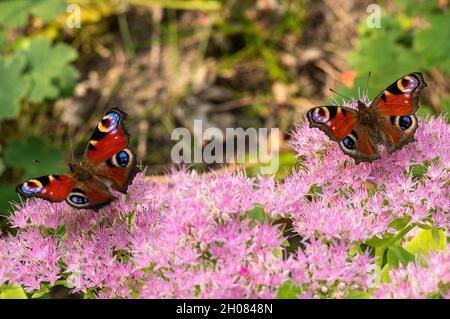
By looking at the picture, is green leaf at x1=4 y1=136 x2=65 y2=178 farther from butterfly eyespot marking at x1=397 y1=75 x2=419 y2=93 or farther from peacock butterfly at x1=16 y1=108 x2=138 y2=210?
butterfly eyespot marking at x1=397 y1=75 x2=419 y2=93

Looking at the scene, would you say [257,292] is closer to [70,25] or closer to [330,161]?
[330,161]

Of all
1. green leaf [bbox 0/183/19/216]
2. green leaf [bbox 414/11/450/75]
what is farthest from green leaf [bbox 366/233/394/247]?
green leaf [bbox 0/183/19/216]

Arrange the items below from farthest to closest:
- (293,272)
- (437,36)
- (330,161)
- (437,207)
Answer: (437,36)
(330,161)
(437,207)
(293,272)

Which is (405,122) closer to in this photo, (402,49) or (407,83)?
(407,83)

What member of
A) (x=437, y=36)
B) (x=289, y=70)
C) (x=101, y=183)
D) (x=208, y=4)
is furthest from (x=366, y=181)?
(x=208, y=4)

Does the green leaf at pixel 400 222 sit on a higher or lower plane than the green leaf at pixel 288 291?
higher

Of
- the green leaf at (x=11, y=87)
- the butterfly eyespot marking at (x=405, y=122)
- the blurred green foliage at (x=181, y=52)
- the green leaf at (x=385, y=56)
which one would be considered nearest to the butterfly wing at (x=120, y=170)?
the butterfly eyespot marking at (x=405, y=122)

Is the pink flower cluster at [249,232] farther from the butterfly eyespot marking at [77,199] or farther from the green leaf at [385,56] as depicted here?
the green leaf at [385,56]
